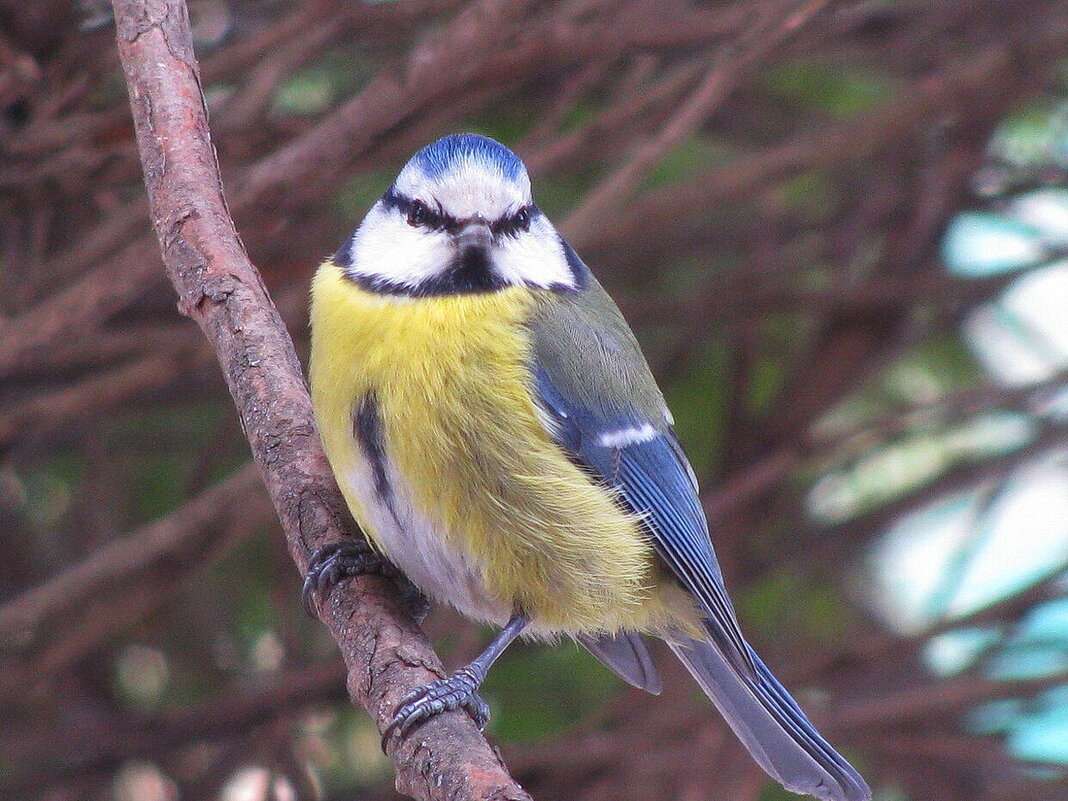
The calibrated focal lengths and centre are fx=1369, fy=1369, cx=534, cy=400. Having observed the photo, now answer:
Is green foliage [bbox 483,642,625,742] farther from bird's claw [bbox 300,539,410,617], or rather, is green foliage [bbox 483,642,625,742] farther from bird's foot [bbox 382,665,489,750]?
bird's foot [bbox 382,665,489,750]

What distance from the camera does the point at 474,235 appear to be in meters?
1.59

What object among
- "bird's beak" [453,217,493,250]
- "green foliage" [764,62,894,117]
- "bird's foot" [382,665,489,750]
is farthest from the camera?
"green foliage" [764,62,894,117]

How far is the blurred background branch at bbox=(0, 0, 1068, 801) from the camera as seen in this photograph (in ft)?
6.16

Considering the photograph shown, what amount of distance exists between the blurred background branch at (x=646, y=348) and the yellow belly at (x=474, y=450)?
326mm

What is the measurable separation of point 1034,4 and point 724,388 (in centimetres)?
82

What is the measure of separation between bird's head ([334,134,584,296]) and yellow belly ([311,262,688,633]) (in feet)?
0.10

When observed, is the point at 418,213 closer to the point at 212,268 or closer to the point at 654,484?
the point at 212,268

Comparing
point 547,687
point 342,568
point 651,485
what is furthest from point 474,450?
point 547,687

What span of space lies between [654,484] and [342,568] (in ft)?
1.38

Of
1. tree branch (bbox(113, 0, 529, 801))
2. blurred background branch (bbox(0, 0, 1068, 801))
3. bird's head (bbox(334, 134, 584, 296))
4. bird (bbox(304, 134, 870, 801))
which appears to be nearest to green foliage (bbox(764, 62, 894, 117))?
blurred background branch (bbox(0, 0, 1068, 801))

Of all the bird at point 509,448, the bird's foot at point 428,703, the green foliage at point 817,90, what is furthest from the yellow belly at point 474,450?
the green foliage at point 817,90

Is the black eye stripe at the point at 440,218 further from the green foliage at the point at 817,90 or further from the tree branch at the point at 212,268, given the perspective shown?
the green foliage at the point at 817,90

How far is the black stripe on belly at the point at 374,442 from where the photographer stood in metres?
1.49

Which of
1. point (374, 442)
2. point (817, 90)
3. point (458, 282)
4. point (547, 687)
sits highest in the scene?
point (817, 90)
